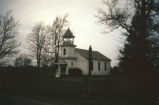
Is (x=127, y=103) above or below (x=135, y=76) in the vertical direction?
below

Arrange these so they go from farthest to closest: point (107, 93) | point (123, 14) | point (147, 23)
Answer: point (123, 14) < point (147, 23) < point (107, 93)

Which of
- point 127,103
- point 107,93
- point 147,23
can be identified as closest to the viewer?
point 127,103

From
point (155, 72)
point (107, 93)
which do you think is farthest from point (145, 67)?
point (107, 93)

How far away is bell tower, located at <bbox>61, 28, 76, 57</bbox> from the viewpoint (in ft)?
125

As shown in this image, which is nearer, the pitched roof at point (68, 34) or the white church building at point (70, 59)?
the pitched roof at point (68, 34)

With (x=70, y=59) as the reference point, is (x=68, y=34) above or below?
above

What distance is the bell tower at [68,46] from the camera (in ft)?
125

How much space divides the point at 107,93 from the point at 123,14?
10.7 meters

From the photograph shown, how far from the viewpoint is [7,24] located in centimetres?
3572

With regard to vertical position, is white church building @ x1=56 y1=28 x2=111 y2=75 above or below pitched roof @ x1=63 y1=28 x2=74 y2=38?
below

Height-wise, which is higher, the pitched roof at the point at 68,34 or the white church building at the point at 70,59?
the pitched roof at the point at 68,34

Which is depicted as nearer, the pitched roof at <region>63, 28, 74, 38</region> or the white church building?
the pitched roof at <region>63, 28, 74, 38</region>

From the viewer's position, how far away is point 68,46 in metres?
40.1

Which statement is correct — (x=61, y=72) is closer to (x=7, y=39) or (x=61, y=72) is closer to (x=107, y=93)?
(x=7, y=39)
